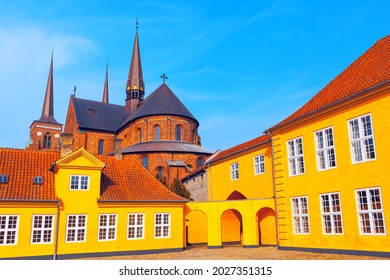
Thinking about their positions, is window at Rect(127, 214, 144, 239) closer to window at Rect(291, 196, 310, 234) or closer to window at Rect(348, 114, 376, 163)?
window at Rect(291, 196, 310, 234)

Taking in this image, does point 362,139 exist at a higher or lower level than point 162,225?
higher

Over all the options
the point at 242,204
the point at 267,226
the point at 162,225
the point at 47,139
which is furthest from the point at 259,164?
the point at 47,139

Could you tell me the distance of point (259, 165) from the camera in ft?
86.2

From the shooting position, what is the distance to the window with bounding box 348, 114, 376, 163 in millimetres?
16922

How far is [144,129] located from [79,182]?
3117cm

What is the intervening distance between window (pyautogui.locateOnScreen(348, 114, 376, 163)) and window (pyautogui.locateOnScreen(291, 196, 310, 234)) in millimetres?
4223

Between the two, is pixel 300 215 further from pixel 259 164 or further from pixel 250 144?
pixel 250 144

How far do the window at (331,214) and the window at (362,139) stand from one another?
2368 millimetres

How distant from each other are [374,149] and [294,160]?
18.5 ft

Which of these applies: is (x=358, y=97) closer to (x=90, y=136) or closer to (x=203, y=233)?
(x=203, y=233)

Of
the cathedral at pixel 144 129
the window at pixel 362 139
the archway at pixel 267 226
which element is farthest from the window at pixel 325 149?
the cathedral at pixel 144 129

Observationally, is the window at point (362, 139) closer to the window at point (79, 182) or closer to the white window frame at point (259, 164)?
the white window frame at point (259, 164)

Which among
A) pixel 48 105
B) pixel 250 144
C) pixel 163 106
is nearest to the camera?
pixel 250 144

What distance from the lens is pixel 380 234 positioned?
15891mm
